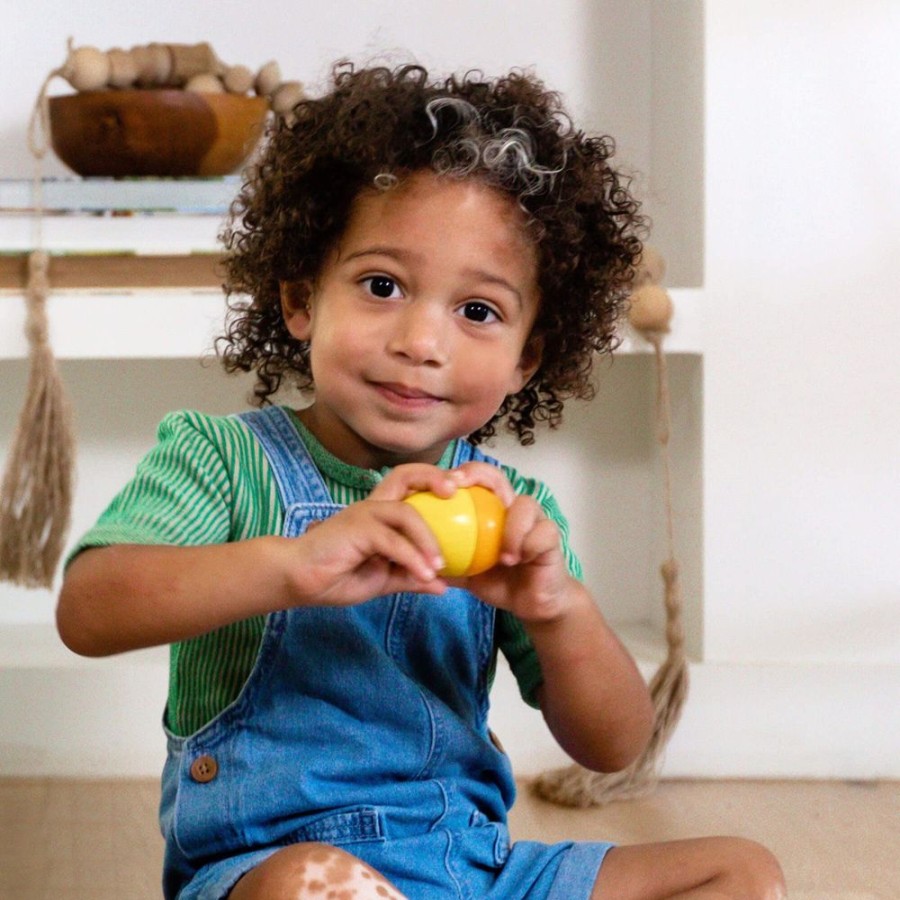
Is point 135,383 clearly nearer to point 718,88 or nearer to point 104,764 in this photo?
point 104,764

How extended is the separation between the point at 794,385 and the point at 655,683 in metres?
0.33

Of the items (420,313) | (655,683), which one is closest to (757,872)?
(420,313)

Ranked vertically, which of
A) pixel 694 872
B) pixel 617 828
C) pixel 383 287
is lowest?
pixel 617 828

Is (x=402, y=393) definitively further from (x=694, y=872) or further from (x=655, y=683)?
(x=655, y=683)

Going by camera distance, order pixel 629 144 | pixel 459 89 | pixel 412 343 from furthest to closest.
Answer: pixel 629 144 < pixel 459 89 < pixel 412 343

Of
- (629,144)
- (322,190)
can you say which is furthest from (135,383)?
(322,190)

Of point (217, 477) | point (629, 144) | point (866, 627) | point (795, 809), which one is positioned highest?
point (629, 144)

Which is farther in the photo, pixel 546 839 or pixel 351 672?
pixel 546 839

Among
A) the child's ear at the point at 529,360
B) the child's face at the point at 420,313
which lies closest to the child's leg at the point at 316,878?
the child's face at the point at 420,313

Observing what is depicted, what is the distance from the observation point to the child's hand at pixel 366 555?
0.71 metres

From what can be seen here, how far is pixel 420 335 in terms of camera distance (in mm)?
813

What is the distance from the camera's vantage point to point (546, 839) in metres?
1.32

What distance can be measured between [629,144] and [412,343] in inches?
36.2

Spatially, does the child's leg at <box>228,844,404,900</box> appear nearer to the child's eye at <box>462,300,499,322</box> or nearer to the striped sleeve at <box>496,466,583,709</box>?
the striped sleeve at <box>496,466,583,709</box>
